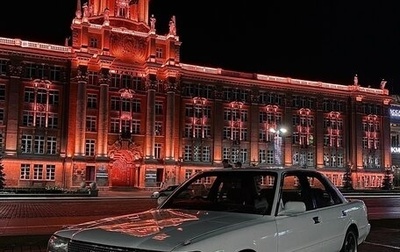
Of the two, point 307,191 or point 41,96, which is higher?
point 41,96

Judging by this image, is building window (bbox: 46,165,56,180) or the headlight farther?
building window (bbox: 46,165,56,180)

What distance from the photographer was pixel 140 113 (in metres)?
64.2

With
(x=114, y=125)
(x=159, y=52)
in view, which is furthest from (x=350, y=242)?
(x=159, y=52)

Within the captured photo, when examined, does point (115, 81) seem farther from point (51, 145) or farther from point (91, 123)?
point (51, 145)

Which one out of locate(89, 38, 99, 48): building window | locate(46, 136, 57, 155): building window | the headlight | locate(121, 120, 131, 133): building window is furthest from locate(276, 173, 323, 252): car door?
locate(89, 38, 99, 48): building window

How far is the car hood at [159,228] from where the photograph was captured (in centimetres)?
502

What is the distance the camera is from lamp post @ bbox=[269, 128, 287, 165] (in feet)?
225

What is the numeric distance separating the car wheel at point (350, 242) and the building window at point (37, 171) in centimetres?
5364

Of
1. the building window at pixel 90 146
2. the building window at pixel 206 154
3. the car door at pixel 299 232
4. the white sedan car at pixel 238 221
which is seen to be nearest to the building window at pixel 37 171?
the building window at pixel 90 146

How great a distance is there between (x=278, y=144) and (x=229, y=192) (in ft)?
213

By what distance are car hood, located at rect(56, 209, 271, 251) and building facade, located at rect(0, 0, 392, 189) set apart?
53.6 m

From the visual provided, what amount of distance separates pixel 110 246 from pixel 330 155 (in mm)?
76387

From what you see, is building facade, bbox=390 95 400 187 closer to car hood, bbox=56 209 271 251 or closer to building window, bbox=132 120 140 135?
building window, bbox=132 120 140 135

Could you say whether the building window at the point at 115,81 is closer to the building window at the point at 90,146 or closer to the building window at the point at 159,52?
the building window at the point at 159,52
